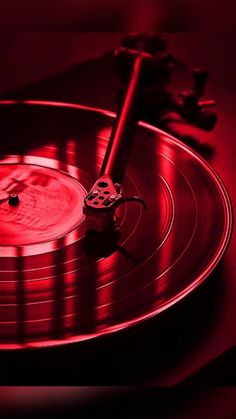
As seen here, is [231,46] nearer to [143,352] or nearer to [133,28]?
[133,28]

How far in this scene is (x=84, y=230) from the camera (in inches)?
31.1

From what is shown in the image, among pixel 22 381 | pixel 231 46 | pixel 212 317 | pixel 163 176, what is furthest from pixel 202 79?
pixel 22 381

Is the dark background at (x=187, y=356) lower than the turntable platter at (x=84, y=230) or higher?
lower

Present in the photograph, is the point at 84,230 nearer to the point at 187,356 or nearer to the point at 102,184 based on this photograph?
the point at 102,184

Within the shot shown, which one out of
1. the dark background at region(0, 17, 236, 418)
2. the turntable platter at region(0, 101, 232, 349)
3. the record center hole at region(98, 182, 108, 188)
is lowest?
the dark background at region(0, 17, 236, 418)

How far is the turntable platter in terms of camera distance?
66 cm

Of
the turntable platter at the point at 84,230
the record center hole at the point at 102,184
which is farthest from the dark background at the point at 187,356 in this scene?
the record center hole at the point at 102,184

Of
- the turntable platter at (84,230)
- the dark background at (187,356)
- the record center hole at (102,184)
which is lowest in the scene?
the dark background at (187,356)

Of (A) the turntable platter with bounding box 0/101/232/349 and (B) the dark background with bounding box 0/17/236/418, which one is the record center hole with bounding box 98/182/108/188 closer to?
(A) the turntable platter with bounding box 0/101/232/349

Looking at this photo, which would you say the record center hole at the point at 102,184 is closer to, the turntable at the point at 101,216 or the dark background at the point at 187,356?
the turntable at the point at 101,216

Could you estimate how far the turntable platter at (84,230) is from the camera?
2.18 ft

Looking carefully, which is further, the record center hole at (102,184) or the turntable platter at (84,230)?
the record center hole at (102,184)

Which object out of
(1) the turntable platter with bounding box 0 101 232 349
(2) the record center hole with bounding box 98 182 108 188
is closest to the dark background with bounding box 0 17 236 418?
(1) the turntable platter with bounding box 0 101 232 349

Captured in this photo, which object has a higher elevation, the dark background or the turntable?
the turntable
